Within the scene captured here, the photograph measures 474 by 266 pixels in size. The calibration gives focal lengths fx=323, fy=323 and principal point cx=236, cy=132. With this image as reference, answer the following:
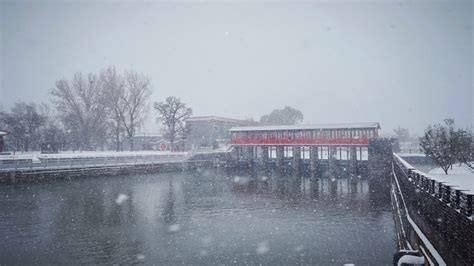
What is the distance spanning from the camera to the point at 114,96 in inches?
2101

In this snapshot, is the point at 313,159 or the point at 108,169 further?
the point at 313,159

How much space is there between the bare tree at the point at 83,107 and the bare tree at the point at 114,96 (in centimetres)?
96

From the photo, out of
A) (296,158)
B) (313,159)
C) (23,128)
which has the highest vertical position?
(23,128)

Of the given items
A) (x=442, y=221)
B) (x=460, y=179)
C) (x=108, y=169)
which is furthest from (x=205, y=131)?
(x=442, y=221)

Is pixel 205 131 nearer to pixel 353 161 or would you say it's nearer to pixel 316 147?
pixel 316 147

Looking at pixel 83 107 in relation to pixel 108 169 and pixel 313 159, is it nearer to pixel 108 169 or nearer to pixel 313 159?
pixel 108 169

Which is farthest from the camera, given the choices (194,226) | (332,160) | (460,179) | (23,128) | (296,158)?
(23,128)

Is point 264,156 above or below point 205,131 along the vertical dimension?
below

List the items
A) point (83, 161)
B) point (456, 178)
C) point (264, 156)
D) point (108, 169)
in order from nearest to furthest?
1. point (456, 178)
2. point (83, 161)
3. point (108, 169)
4. point (264, 156)

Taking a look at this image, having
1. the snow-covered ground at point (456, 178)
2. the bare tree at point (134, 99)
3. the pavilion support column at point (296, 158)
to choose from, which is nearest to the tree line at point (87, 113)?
the bare tree at point (134, 99)

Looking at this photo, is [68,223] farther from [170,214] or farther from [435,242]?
[435,242]

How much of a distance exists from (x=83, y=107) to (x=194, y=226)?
44.5m

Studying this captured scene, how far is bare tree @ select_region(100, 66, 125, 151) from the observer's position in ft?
174

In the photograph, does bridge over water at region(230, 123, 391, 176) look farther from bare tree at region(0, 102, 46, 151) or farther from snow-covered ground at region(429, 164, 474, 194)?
bare tree at region(0, 102, 46, 151)
